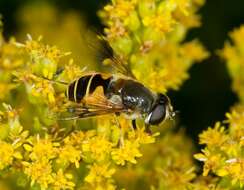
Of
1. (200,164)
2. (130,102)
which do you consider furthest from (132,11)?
(200,164)

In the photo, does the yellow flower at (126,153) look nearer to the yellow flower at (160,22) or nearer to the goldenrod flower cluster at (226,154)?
the goldenrod flower cluster at (226,154)

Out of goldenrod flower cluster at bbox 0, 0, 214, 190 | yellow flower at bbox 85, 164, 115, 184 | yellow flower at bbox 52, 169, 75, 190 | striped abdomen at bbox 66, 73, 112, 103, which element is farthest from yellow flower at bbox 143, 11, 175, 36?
yellow flower at bbox 52, 169, 75, 190

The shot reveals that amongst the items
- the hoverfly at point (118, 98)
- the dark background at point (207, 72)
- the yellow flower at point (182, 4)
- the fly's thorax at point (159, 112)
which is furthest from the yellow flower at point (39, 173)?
the dark background at point (207, 72)

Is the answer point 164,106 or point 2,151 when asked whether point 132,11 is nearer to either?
point 164,106

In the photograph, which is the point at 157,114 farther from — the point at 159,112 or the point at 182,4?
the point at 182,4

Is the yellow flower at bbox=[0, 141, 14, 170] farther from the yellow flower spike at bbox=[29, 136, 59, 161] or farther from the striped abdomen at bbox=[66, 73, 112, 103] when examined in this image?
the striped abdomen at bbox=[66, 73, 112, 103]

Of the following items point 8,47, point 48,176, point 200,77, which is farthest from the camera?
point 200,77
